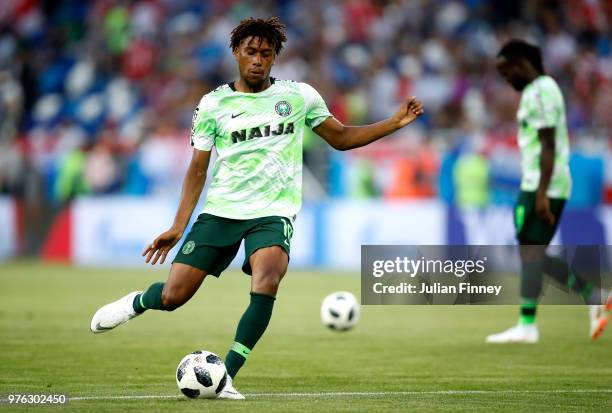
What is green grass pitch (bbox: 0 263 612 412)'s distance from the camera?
7.57 meters

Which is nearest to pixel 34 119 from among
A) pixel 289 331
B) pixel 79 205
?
pixel 79 205

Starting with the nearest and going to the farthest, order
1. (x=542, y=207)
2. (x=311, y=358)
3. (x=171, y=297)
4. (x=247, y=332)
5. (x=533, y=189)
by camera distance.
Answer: (x=247, y=332) < (x=171, y=297) < (x=311, y=358) < (x=542, y=207) < (x=533, y=189)

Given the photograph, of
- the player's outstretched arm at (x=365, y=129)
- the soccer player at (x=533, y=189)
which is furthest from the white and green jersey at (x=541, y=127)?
the player's outstretched arm at (x=365, y=129)

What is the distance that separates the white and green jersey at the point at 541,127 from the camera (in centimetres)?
1122

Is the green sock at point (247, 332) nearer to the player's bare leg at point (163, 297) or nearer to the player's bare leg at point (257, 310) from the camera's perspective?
the player's bare leg at point (257, 310)

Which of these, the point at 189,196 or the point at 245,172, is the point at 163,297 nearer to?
the point at 189,196

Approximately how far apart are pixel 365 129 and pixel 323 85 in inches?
674

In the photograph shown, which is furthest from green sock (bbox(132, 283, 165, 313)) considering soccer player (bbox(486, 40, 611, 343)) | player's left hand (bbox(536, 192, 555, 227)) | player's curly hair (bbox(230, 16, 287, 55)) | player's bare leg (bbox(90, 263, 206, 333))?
soccer player (bbox(486, 40, 611, 343))

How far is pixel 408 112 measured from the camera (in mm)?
8141

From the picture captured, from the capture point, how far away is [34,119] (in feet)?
89.6

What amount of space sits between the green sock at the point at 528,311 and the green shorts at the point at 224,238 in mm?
4276

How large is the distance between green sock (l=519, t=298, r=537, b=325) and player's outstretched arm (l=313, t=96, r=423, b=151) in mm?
3823

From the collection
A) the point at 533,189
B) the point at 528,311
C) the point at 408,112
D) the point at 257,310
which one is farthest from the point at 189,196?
the point at 528,311

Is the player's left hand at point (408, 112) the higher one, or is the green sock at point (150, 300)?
the player's left hand at point (408, 112)
